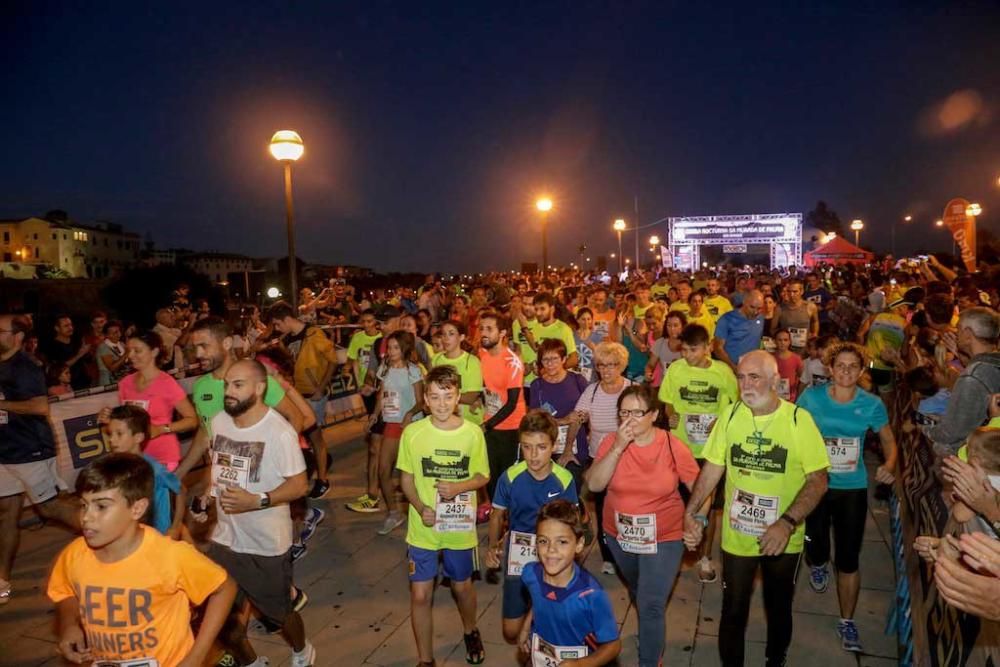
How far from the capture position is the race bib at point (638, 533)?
402cm

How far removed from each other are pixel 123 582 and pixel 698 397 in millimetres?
4395

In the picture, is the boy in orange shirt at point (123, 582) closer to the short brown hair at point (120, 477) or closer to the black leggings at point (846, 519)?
the short brown hair at point (120, 477)

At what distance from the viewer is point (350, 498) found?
8.09 metres

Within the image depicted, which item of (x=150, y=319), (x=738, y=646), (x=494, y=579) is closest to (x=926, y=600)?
(x=738, y=646)

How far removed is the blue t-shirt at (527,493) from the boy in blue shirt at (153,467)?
79.3 inches

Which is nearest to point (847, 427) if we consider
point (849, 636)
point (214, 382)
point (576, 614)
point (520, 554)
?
point (849, 636)

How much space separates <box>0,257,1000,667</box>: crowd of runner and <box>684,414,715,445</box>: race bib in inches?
0.7

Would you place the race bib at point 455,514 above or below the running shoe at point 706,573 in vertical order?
above

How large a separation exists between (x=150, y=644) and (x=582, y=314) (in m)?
7.05

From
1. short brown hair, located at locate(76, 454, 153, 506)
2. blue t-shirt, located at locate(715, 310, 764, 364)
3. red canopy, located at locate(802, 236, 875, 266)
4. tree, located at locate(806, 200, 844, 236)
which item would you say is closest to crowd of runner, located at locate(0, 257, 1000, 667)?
short brown hair, located at locate(76, 454, 153, 506)

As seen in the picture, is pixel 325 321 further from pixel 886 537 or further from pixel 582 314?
pixel 886 537

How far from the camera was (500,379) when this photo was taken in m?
6.54

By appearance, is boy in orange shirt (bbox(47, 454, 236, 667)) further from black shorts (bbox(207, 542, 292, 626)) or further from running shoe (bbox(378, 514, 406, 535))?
running shoe (bbox(378, 514, 406, 535))

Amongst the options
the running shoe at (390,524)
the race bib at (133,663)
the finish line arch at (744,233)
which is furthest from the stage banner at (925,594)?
the finish line arch at (744,233)
